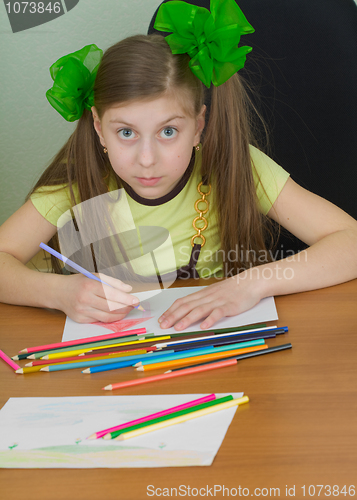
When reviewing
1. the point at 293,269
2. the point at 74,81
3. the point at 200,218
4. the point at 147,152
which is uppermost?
the point at 74,81

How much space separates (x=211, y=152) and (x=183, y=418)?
632 millimetres

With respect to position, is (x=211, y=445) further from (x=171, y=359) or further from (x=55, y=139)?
(x=55, y=139)

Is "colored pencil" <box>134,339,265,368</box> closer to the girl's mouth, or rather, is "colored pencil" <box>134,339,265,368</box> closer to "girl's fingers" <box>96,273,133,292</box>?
"girl's fingers" <box>96,273,133,292</box>

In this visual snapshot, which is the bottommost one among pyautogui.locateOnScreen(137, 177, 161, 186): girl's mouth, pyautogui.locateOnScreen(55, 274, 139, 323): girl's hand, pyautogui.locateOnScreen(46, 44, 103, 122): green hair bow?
pyautogui.locateOnScreen(55, 274, 139, 323): girl's hand

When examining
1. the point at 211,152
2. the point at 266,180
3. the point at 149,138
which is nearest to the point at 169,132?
the point at 149,138

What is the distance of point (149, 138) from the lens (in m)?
0.83

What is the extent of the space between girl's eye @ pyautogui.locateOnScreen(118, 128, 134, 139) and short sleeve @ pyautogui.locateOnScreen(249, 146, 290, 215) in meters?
0.31

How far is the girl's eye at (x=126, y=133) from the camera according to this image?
85cm

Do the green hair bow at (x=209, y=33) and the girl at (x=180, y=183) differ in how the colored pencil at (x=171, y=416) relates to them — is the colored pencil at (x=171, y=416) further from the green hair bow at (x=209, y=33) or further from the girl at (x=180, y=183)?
the green hair bow at (x=209, y=33)

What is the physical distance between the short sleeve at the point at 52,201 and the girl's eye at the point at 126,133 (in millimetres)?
229

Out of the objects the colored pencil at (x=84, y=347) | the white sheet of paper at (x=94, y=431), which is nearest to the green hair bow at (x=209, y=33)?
the colored pencil at (x=84, y=347)

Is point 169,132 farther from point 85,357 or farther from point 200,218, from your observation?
point 85,357

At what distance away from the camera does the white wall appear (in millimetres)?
1446

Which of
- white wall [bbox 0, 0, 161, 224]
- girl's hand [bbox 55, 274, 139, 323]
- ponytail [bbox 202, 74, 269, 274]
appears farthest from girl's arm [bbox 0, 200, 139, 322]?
white wall [bbox 0, 0, 161, 224]
